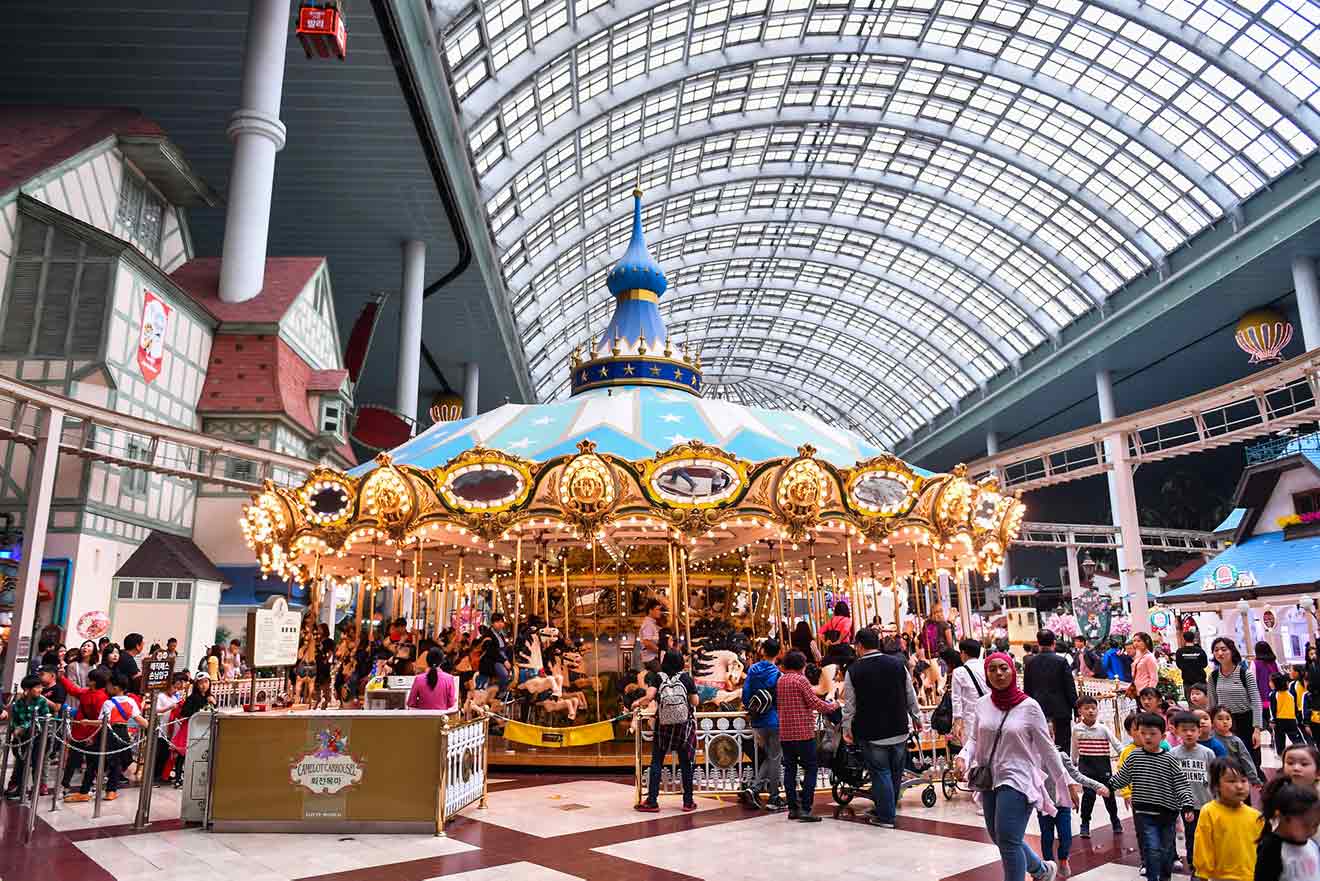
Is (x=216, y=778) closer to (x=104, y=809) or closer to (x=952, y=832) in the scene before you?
(x=104, y=809)

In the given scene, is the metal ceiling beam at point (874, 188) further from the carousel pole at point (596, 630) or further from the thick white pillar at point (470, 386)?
the carousel pole at point (596, 630)

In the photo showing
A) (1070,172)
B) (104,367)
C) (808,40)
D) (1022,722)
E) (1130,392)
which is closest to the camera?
(1022,722)

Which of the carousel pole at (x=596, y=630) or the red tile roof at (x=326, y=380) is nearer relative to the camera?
the carousel pole at (x=596, y=630)

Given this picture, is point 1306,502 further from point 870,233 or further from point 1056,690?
point 1056,690

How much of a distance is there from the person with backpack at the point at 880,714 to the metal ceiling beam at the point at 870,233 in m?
30.0

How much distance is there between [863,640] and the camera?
7293 millimetres

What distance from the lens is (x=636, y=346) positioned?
1477cm

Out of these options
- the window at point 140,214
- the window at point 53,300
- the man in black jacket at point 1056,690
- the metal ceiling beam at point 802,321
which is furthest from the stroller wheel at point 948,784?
the metal ceiling beam at point 802,321

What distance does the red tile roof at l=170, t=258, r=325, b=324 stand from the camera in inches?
786

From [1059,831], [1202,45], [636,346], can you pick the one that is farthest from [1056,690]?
[1202,45]

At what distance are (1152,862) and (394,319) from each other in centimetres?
2646

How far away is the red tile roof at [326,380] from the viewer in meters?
22.1

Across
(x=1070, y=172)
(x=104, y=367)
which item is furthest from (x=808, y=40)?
(x=104, y=367)

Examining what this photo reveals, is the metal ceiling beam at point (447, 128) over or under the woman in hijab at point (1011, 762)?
over
